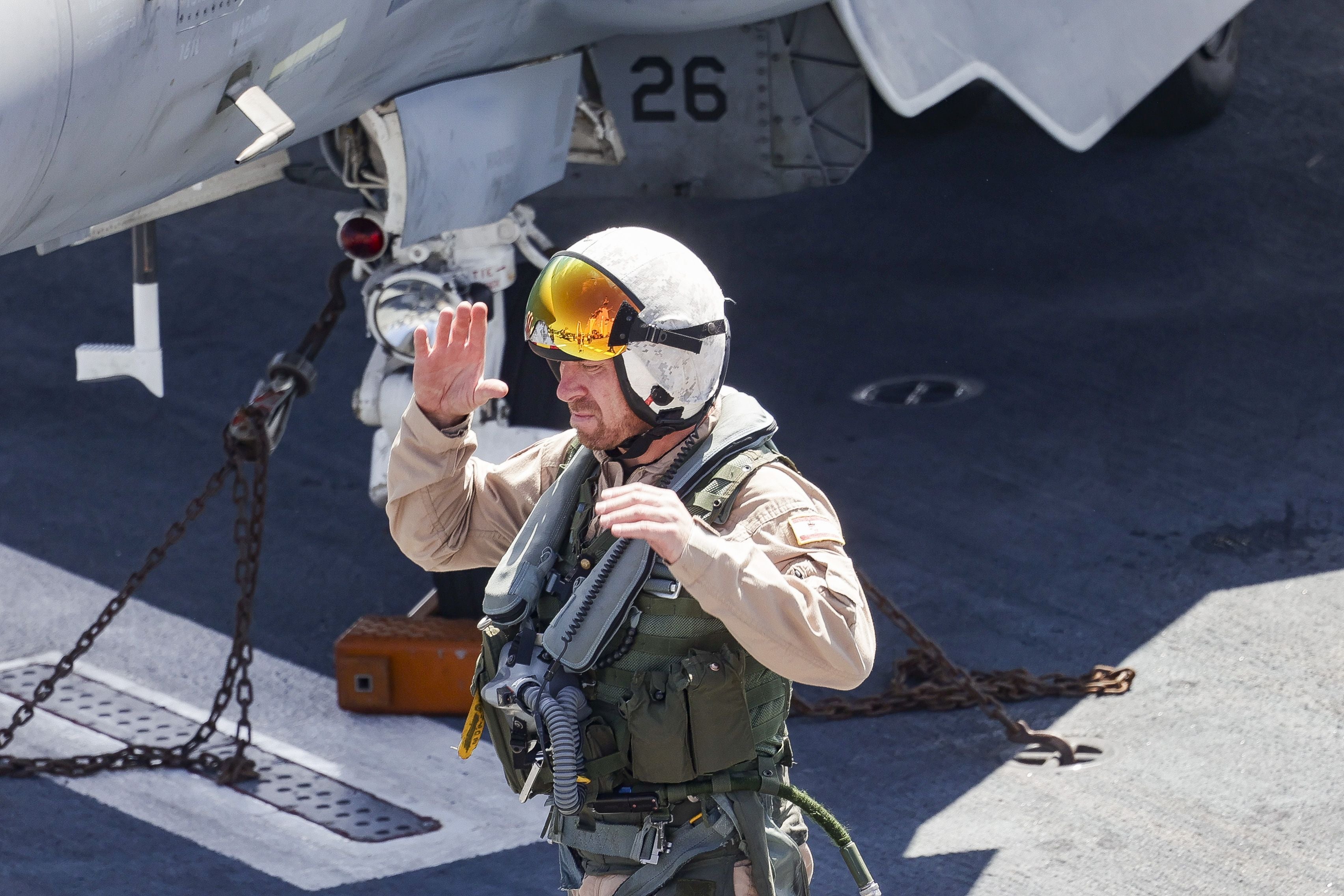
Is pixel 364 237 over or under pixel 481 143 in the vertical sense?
under

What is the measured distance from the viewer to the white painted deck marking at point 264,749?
5.24m

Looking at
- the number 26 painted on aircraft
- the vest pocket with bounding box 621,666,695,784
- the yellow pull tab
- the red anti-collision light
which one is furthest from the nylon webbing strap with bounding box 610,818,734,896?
the number 26 painted on aircraft

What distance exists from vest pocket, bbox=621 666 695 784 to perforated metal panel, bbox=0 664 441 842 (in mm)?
2286

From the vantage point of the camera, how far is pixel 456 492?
349 centimetres

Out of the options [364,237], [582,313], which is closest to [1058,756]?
[364,237]

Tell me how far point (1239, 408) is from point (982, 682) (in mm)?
2683

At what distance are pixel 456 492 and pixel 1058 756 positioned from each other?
9.44ft

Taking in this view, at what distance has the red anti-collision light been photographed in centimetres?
548

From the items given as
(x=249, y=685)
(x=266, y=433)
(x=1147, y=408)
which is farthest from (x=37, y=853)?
(x=1147, y=408)

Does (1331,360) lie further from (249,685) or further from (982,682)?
(249,685)

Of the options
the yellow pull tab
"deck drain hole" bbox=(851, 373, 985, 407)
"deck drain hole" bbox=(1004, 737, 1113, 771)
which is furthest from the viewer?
"deck drain hole" bbox=(851, 373, 985, 407)

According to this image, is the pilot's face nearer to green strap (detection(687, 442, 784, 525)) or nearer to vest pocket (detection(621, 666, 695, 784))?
green strap (detection(687, 442, 784, 525))

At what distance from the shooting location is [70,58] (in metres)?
3.32

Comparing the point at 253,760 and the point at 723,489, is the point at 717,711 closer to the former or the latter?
the point at 723,489
